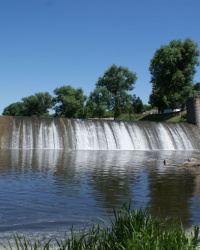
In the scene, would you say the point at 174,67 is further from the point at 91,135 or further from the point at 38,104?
the point at 38,104

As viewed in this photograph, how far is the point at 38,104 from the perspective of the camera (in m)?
117

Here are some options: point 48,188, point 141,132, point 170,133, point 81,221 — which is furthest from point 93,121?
point 81,221

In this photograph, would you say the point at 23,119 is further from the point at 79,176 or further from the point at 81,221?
the point at 81,221

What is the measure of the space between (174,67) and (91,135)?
3778cm

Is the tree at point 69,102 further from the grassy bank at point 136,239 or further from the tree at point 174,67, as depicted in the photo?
the grassy bank at point 136,239

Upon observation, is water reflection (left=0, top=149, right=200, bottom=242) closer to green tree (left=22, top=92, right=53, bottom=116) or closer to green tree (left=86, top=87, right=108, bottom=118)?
green tree (left=86, top=87, right=108, bottom=118)

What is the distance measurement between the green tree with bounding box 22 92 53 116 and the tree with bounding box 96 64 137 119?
36.7 metres

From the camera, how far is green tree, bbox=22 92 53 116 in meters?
116

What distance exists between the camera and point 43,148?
36.7 metres

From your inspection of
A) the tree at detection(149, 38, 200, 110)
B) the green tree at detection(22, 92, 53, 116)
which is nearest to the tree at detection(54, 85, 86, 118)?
the green tree at detection(22, 92, 53, 116)

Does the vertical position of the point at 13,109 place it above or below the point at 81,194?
above

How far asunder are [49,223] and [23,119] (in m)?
30.0

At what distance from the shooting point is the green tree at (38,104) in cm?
11562

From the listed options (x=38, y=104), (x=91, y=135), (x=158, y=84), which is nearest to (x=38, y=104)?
(x=38, y=104)
